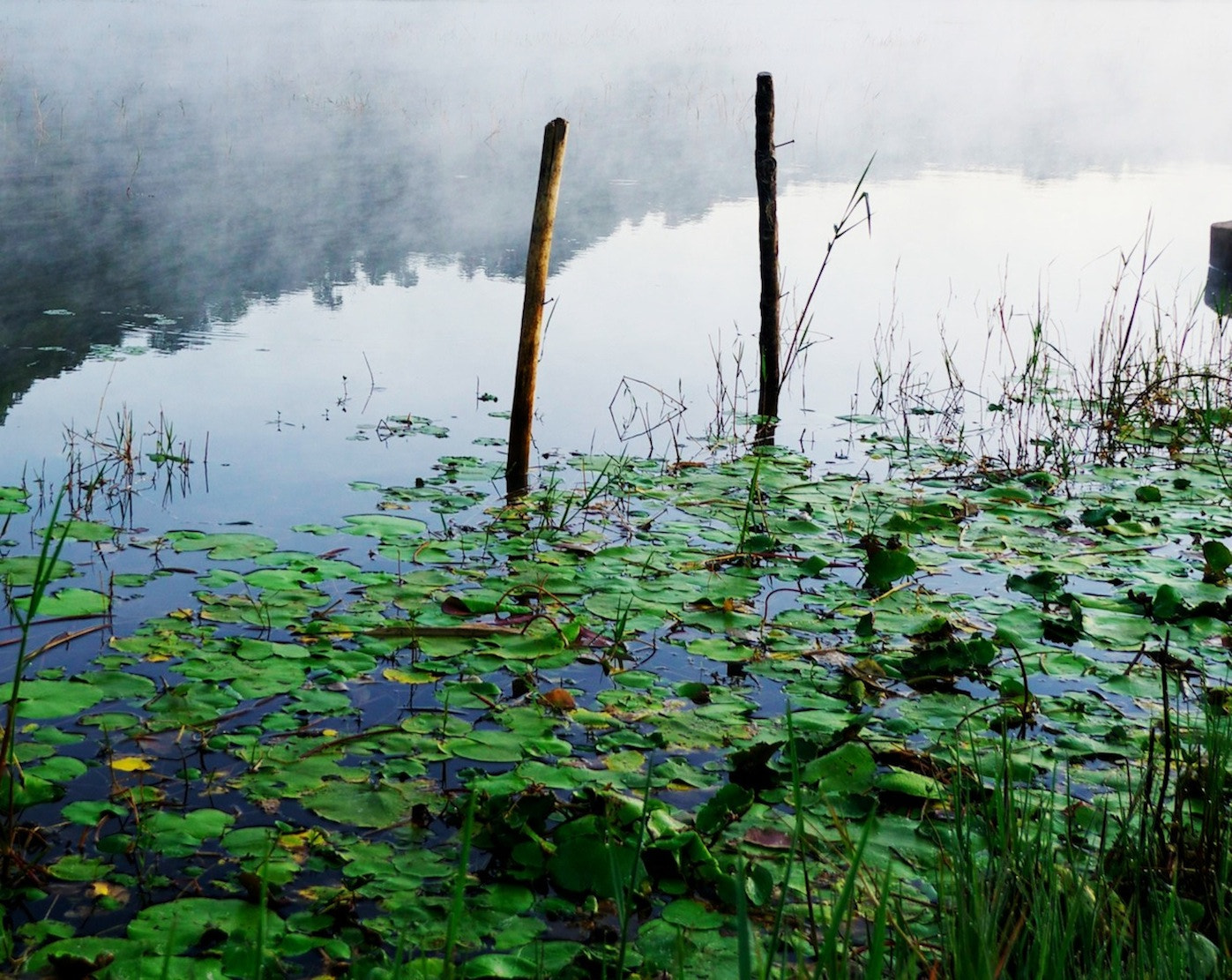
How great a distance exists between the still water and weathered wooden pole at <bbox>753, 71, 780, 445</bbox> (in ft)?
0.67

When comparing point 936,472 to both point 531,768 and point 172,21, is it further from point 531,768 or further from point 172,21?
point 172,21

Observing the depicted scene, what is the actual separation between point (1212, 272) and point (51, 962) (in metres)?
10.6

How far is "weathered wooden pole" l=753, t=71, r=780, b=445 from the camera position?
17.9ft

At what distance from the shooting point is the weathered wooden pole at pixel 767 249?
545 cm

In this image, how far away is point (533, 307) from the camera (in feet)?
14.5

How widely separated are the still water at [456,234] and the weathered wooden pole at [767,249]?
0.20m

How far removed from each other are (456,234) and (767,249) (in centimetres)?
643

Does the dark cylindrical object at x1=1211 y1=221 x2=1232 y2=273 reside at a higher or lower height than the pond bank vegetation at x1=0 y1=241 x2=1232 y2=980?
higher

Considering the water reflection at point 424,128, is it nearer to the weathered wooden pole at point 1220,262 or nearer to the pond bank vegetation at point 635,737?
the weathered wooden pole at point 1220,262

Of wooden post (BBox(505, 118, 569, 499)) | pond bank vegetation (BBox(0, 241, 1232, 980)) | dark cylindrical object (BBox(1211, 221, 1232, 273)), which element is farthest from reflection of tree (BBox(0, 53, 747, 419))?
dark cylindrical object (BBox(1211, 221, 1232, 273))

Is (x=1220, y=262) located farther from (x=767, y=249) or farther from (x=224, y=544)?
(x=224, y=544)

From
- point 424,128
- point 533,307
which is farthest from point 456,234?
point 424,128

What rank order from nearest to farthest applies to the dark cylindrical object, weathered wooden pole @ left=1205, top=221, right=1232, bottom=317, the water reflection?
the water reflection, weathered wooden pole @ left=1205, top=221, right=1232, bottom=317, the dark cylindrical object

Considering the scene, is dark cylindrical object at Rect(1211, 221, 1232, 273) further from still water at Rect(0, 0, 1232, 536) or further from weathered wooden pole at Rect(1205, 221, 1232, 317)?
still water at Rect(0, 0, 1232, 536)
